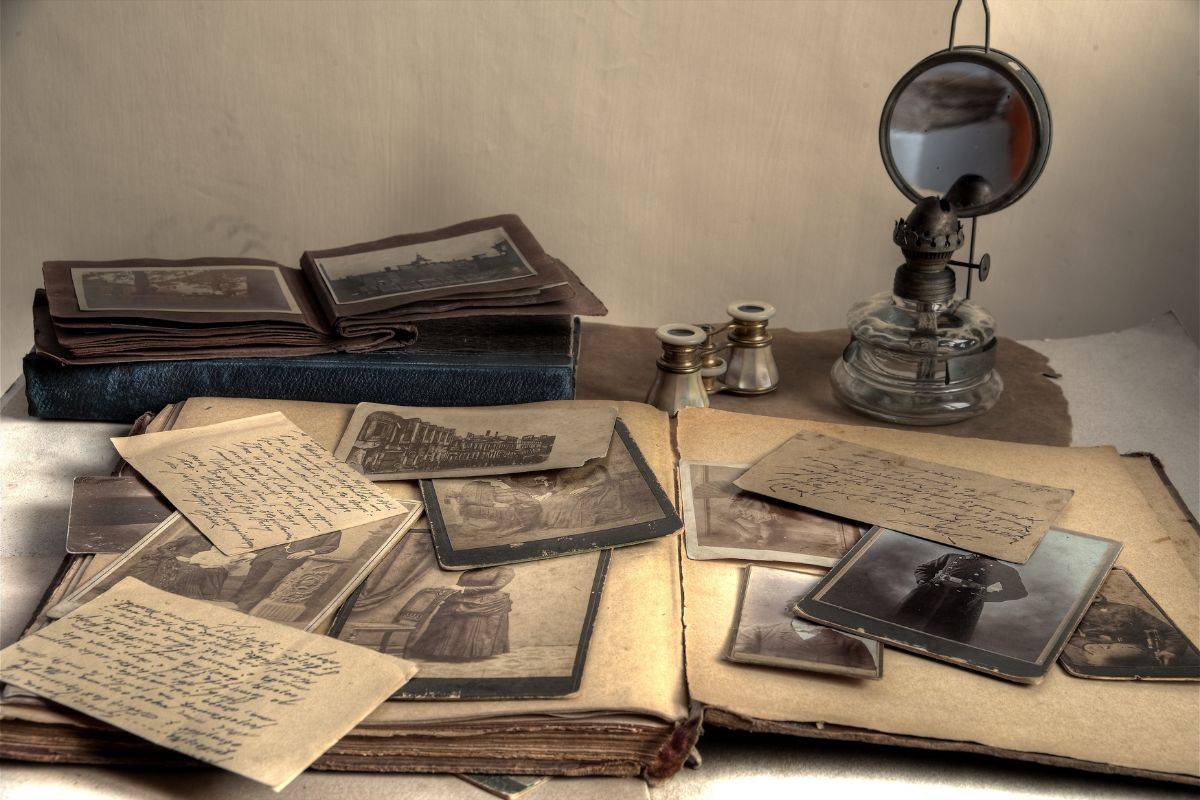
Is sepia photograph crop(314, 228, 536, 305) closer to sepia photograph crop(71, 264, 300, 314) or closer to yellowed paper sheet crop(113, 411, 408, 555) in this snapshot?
sepia photograph crop(71, 264, 300, 314)

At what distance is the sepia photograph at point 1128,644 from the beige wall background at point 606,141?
898mm

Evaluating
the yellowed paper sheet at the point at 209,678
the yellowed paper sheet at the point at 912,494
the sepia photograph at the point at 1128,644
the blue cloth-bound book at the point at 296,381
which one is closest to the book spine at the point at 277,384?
the blue cloth-bound book at the point at 296,381

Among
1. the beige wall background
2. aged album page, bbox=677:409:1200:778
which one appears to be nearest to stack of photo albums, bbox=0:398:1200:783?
Answer: aged album page, bbox=677:409:1200:778

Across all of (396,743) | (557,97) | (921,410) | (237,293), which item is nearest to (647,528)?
(396,743)

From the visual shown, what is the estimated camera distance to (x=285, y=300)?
1.18m

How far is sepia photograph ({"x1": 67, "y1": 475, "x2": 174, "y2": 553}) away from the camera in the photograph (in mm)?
834

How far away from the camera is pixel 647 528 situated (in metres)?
0.86

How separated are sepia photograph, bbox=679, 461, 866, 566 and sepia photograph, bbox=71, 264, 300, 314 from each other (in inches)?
18.7

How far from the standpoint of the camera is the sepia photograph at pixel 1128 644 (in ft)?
2.41

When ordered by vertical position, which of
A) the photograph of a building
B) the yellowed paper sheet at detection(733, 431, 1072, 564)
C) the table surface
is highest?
the photograph of a building

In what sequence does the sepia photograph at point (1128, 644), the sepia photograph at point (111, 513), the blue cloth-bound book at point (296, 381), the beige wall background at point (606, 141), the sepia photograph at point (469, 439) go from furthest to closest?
the beige wall background at point (606, 141)
the blue cloth-bound book at point (296, 381)
the sepia photograph at point (469, 439)
the sepia photograph at point (111, 513)
the sepia photograph at point (1128, 644)

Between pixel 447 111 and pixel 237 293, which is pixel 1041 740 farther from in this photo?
pixel 447 111

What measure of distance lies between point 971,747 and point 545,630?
0.27 metres

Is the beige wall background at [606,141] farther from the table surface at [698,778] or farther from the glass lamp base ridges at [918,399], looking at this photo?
the table surface at [698,778]
